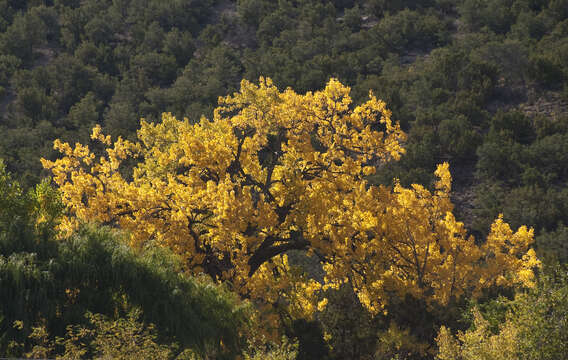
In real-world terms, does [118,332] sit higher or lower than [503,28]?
higher

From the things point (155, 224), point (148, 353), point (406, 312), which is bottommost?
point (406, 312)

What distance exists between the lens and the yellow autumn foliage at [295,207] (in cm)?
1997

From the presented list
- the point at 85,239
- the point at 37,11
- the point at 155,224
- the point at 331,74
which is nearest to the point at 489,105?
the point at 331,74

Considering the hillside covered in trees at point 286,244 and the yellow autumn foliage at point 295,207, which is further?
the yellow autumn foliage at point 295,207

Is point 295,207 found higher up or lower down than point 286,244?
higher up

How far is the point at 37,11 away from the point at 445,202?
258 ft

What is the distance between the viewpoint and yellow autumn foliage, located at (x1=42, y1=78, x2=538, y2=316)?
20.0m

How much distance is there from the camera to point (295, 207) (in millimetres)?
21344

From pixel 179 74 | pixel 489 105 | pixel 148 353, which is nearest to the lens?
pixel 148 353

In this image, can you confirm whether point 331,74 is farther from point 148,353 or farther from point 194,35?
point 148,353

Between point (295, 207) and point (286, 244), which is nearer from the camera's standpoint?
point (295, 207)

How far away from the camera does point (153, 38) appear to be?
3305 inches

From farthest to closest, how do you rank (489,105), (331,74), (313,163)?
(331,74), (489,105), (313,163)

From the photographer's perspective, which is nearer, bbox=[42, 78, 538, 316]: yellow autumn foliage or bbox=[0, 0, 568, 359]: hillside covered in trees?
bbox=[0, 0, 568, 359]: hillside covered in trees
